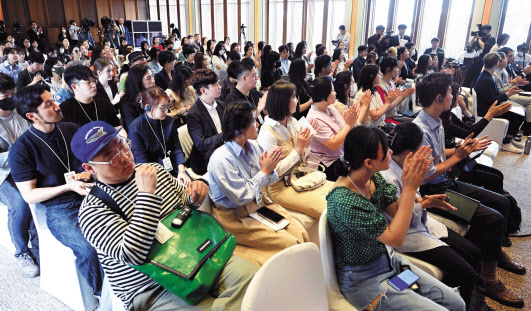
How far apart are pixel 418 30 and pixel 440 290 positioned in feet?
36.3

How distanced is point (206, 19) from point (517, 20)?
12.0m

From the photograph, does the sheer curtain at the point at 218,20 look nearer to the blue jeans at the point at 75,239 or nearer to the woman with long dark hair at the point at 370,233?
the blue jeans at the point at 75,239

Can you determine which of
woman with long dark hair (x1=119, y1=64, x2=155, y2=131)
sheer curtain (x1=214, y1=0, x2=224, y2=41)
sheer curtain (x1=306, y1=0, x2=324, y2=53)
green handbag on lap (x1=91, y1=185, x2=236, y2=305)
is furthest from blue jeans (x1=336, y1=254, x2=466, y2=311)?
sheer curtain (x1=214, y1=0, x2=224, y2=41)

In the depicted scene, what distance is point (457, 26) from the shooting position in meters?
10.4

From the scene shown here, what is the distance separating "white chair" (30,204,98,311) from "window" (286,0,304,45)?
12.5m

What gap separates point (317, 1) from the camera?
40.9 ft

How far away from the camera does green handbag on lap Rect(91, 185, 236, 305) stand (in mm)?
1366

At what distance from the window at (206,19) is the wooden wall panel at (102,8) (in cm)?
505

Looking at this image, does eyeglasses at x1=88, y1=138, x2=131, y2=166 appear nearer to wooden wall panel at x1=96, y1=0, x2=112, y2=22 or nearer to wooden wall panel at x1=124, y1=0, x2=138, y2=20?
wooden wall panel at x1=96, y1=0, x2=112, y2=22

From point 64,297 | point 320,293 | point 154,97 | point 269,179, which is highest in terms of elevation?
point 154,97

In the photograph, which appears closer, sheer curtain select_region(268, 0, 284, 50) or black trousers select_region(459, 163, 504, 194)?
black trousers select_region(459, 163, 504, 194)

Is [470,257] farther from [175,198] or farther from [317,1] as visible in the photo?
[317,1]

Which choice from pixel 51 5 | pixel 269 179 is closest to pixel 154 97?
pixel 269 179

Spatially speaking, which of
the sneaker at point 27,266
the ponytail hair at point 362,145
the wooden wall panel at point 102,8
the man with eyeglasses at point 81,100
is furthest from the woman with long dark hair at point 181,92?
the wooden wall panel at point 102,8
